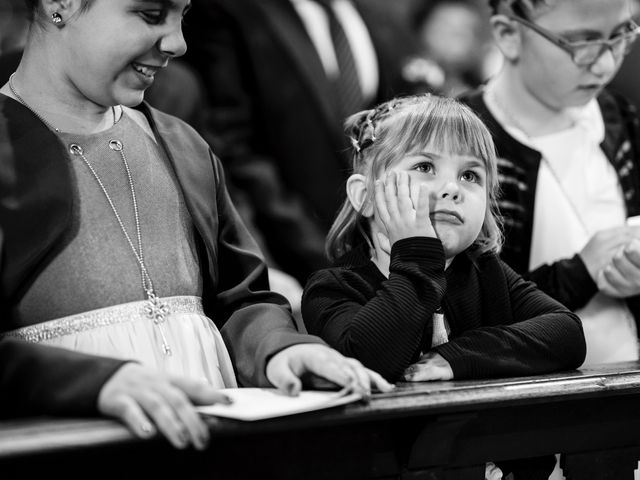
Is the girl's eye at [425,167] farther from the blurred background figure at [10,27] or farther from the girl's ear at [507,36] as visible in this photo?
the blurred background figure at [10,27]

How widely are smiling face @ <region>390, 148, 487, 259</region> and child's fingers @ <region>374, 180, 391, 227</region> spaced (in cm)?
5

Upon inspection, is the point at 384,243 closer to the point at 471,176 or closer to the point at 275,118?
the point at 471,176

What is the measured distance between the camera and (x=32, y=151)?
1615mm

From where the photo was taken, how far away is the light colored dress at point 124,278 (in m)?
1.58

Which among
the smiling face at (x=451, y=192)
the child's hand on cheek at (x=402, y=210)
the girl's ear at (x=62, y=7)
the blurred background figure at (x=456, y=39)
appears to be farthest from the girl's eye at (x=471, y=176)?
the blurred background figure at (x=456, y=39)

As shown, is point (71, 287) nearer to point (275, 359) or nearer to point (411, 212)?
point (275, 359)

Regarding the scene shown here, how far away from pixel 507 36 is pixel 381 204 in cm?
92

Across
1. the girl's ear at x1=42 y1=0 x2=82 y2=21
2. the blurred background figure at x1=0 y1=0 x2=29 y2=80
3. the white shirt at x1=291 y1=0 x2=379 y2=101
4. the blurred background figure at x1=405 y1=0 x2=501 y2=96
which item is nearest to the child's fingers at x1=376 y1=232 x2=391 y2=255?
the girl's ear at x1=42 y1=0 x2=82 y2=21

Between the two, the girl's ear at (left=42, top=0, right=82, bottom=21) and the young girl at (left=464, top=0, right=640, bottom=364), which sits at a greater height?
the girl's ear at (left=42, top=0, right=82, bottom=21)

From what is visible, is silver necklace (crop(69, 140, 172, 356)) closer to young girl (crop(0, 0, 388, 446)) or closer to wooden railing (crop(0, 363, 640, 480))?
young girl (crop(0, 0, 388, 446))

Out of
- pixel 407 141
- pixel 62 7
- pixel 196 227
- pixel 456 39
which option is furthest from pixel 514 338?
pixel 456 39

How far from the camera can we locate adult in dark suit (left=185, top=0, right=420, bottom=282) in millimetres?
4102

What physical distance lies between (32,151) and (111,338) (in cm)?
33

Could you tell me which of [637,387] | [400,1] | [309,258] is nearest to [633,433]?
[637,387]
